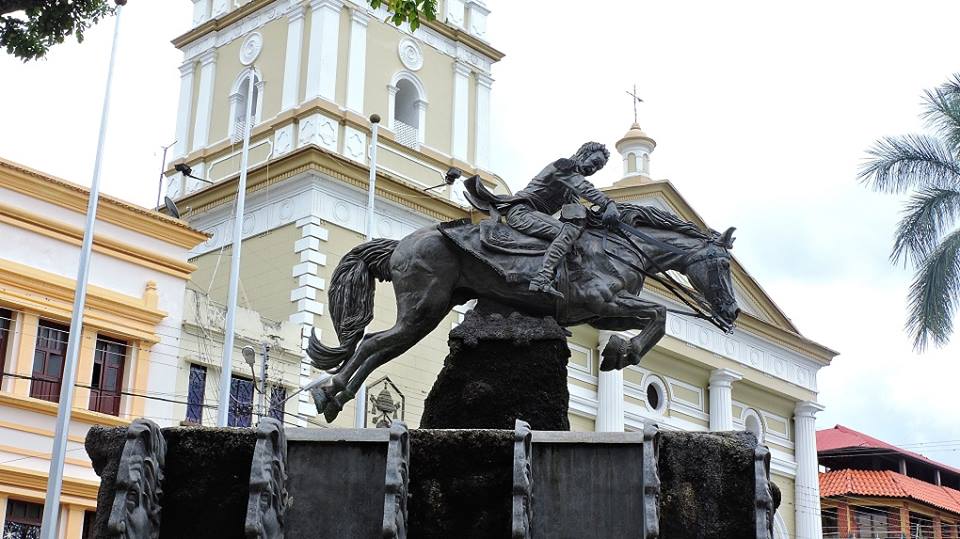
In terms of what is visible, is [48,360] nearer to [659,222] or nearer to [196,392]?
[196,392]

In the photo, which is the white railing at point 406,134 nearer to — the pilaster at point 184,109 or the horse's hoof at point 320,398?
the pilaster at point 184,109

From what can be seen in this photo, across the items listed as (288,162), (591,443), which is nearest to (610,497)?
(591,443)

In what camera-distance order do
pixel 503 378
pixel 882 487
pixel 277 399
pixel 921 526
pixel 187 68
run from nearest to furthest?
pixel 503 378 → pixel 277 399 → pixel 187 68 → pixel 882 487 → pixel 921 526

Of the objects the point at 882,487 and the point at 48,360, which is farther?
the point at 882,487

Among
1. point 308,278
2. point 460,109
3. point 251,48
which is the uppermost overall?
point 251,48

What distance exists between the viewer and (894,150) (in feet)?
73.0

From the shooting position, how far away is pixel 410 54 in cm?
3097

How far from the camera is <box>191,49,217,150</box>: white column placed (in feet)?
103

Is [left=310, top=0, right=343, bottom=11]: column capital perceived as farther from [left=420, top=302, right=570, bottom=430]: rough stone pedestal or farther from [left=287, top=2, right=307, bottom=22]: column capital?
[left=420, top=302, right=570, bottom=430]: rough stone pedestal

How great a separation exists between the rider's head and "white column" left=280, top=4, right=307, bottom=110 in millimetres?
19587

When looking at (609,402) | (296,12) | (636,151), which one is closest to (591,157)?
(296,12)

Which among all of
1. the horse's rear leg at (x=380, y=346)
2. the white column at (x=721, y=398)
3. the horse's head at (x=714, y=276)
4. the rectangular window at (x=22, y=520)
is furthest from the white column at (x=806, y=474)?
the horse's rear leg at (x=380, y=346)

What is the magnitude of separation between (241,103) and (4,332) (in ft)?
36.1

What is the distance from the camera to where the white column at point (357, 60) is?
29.2 metres
